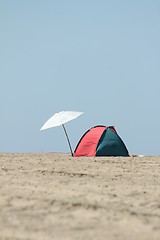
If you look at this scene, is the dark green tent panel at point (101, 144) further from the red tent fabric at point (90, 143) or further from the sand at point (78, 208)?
the sand at point (78, 208)

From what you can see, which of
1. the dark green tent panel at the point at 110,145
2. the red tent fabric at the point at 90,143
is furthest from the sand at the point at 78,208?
the red tent fabric at the point at 90,143

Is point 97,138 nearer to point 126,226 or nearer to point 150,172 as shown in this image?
point 150,172

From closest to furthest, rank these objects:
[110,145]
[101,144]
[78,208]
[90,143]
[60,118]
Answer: [78,208] → [101,144] → [110,145] → [90,143] → [60,118]

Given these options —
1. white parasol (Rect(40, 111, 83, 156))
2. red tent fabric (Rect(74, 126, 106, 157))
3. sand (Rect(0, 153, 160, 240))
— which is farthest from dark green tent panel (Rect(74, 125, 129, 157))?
sand (Rect(0, 153, 160, 240))

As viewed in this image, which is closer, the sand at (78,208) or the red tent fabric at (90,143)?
the sand at (78,208)

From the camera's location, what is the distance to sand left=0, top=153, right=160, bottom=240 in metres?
4.40

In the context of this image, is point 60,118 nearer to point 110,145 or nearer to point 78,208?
point 110,145

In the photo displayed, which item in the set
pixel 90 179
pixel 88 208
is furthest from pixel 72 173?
pixel 88 208

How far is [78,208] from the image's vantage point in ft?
17.1

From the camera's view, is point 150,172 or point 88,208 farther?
point 150,172

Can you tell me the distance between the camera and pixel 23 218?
4.83m

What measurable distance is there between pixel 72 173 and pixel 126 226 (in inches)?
158

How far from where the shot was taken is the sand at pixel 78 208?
440cm

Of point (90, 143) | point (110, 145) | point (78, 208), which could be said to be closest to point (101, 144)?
point (110, 145)
